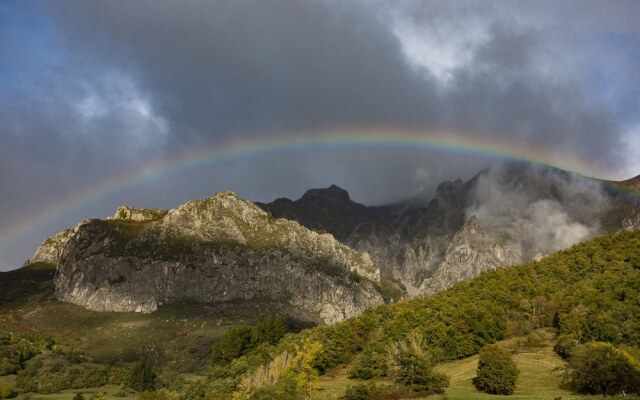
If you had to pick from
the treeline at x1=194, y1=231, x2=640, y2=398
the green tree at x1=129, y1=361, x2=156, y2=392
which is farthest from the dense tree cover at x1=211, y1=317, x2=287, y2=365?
the green tree at x1=129, y1=361, x2=156, y2=392

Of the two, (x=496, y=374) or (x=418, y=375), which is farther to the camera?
(x=418, y=375)

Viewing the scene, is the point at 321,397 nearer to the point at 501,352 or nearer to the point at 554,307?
the point at 501,352

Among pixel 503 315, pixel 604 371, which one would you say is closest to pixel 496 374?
pixel 604 371

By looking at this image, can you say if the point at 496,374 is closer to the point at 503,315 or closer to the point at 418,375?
the point at 418,375

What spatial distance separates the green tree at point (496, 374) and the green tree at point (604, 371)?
7.75 meters

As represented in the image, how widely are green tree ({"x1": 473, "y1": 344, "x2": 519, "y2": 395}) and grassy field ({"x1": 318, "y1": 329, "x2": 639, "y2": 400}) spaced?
1.24 metres

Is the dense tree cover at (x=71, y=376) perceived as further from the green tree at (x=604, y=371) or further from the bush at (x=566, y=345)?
the green tree at (x=604, y=371)

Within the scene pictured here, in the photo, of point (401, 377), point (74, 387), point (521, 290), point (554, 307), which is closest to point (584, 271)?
point (521, 290)

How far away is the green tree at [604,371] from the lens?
197 feet

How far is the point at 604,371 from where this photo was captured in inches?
2426

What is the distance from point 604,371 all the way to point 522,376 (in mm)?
18245

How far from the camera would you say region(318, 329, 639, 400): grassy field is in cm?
6750

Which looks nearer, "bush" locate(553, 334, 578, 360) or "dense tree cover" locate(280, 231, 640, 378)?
"bush" locate(553, 334, 578, 360)

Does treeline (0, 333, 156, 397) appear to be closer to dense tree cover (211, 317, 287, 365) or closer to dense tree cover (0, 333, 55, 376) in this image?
dense tree cover (0, 333, 55, 376)
